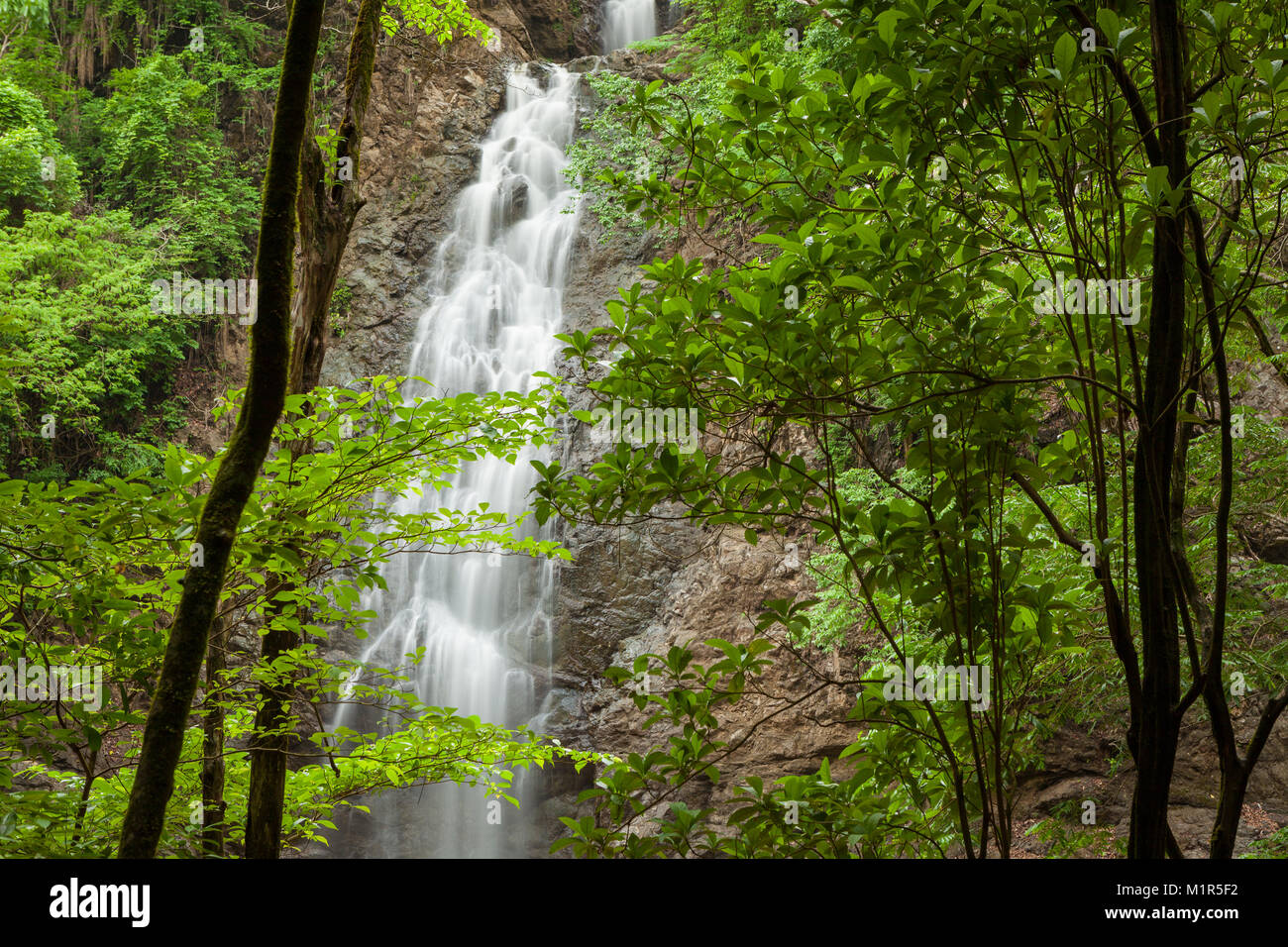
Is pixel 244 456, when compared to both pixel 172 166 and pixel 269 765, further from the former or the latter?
pixel 172 166

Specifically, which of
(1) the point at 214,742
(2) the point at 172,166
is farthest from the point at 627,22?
(1) the point at 214,742

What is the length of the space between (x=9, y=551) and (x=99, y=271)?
1450cm

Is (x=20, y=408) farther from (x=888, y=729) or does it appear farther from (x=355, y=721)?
(x=888, y=729)

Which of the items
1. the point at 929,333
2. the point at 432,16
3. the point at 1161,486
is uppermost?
the point at 432,16

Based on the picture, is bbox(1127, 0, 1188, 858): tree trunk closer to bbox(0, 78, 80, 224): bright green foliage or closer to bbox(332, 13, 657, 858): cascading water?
bbox(332, 13, 657, 858): cascading water

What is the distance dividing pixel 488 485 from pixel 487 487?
4 cm

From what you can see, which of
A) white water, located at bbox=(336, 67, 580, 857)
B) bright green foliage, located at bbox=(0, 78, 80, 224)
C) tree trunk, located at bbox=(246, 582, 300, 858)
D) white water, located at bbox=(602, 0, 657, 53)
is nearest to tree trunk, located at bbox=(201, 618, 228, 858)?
tree trunk, located at bbox=(246, 582, 300, 858)

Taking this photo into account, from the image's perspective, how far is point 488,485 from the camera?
1392 centimetres

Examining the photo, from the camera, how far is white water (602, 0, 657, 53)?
20719mm

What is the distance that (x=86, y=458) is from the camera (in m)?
15.3

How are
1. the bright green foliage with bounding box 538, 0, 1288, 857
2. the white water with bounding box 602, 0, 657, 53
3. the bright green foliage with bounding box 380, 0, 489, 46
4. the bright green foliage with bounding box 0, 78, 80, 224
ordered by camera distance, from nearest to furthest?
1. the bright green foliage with bounding box 538, 0, 1288, 857
2. the bright green foliage with bounding box 380, 0, 489, 46
3. the bright green foliage with bounding box 0, 78, 80, 224
4. the white water with bounding box 602, 0, 657, 53

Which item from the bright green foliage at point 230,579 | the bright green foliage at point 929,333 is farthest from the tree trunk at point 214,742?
the bright green foliage at point 929,333

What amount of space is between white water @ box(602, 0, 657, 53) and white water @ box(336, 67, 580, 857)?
3.16m

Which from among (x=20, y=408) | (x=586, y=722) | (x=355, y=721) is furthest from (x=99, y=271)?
(x=586, y=722)
